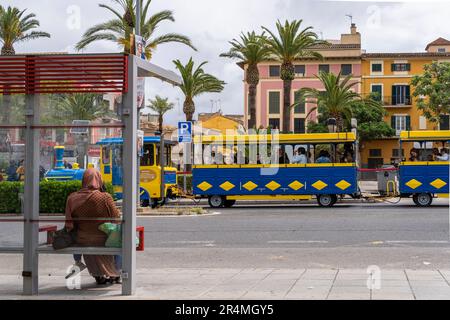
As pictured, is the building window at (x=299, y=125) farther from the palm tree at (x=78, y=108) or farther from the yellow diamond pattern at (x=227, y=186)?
the palm tree at (x=78, y=108)

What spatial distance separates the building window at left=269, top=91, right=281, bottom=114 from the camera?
84625 mm

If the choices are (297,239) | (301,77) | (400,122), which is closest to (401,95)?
(400,122)

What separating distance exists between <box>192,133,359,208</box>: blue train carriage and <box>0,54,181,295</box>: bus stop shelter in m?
18.9

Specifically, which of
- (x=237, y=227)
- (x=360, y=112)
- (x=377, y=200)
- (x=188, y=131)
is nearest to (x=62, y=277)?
(x=237, y=227)

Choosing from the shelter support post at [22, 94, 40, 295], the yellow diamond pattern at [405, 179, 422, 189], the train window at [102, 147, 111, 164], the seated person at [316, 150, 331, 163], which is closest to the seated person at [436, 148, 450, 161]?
the yellow diamond pattern at [405, 179, 422, 189]

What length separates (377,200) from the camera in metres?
29.4

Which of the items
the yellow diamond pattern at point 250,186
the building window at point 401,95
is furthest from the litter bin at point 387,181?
the building window at point 401,95

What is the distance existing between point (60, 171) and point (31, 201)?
125 cm

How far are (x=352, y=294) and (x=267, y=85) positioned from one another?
76326mm

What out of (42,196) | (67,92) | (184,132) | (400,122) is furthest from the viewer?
(400,122)

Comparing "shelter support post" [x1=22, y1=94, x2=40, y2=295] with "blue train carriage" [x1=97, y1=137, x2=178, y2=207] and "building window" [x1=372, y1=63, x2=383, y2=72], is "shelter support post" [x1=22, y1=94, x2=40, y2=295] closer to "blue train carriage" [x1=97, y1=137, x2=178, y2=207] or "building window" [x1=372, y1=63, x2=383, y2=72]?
"blue train carriage" [x1=97, y1=137, x2=178, y2=207]

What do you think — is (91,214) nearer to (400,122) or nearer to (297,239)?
(297,239)

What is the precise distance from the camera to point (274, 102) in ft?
278
